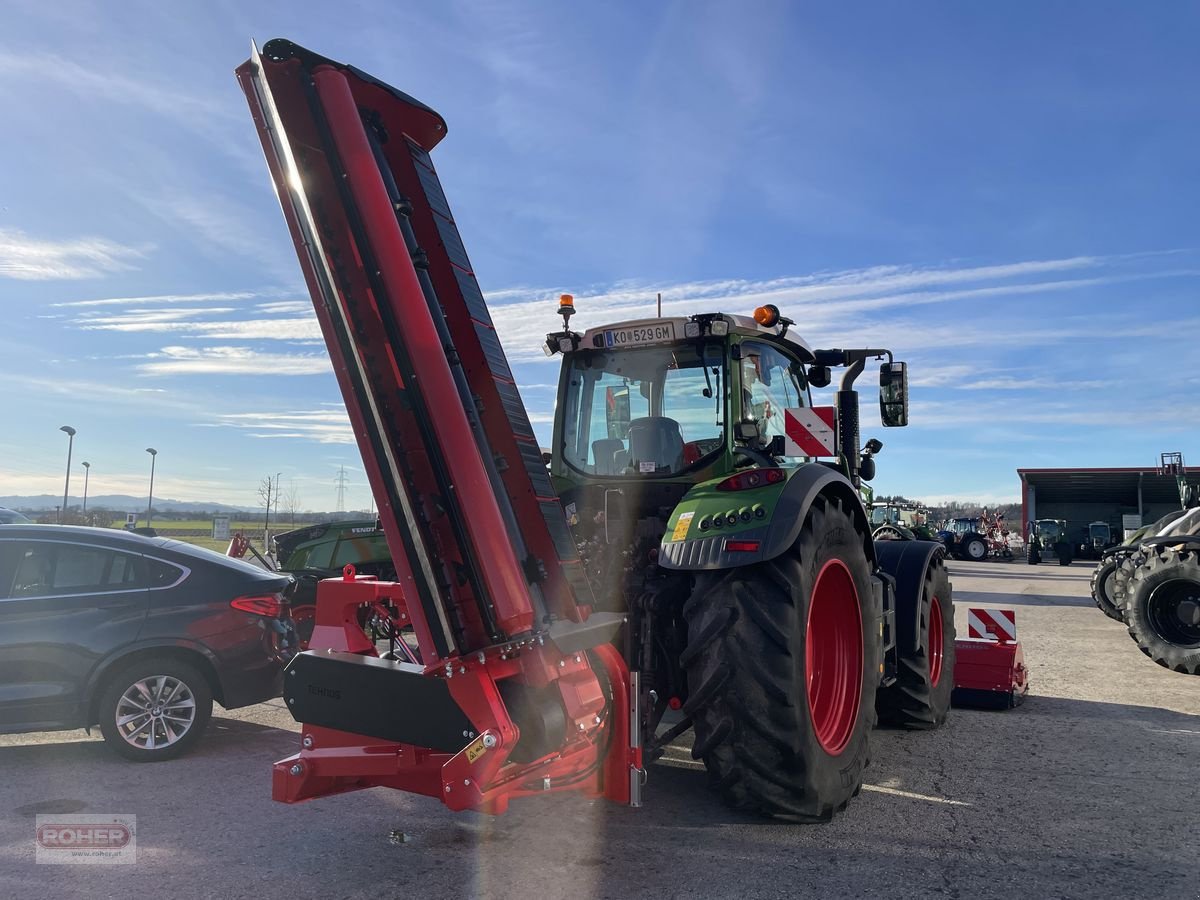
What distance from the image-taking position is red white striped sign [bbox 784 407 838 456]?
17.3ft

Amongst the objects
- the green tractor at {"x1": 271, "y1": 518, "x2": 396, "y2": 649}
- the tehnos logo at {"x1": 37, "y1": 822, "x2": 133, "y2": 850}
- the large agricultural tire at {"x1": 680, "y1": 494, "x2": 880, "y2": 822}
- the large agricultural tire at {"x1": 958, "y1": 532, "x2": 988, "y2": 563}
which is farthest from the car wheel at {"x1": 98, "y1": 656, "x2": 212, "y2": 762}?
the large agricultural tire at {"x1": 958, "y1": 532, "x2": 988, "y2": 563}

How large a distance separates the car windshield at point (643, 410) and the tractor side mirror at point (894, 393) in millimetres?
1487

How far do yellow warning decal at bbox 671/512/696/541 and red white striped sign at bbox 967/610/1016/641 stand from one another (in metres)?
4.25

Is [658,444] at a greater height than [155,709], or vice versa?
[658,444]

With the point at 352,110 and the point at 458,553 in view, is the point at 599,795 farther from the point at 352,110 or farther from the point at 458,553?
the point at 352,110

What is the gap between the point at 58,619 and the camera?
553 cm

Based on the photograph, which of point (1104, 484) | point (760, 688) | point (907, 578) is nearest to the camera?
point (760, 688)

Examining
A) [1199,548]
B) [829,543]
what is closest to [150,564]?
[829,543]

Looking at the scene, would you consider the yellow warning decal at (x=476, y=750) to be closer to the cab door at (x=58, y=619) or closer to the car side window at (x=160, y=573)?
the cab door at (x=58, y=619)

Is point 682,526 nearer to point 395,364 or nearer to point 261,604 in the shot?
point 395,364

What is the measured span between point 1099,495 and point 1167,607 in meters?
39.5

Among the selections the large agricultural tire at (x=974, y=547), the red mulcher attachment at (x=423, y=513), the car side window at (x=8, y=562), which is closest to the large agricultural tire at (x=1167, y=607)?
the red mulcher attachment at (x=423, y=513)

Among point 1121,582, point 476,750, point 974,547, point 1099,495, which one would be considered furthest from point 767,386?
point 1099,495

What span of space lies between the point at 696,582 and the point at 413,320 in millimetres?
1746
